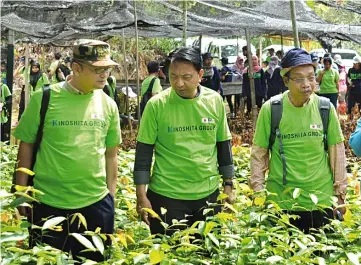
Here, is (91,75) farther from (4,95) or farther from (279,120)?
(4,95)

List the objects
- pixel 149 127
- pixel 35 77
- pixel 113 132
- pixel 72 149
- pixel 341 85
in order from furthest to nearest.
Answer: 1. pixel 341 85
2. pixel 35 77
3. pixel 149 127
4. pixel 113 132
5. pixel 72 149

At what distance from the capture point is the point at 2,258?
2479 millimetres

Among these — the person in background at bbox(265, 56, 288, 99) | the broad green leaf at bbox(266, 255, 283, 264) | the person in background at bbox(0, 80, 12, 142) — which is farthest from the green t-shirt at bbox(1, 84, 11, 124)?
the person in background at bbox(265, 56, 288, 99)

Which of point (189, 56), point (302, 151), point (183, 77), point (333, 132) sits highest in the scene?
point (189, 56)

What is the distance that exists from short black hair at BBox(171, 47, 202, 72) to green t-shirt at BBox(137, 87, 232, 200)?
0.63 ft

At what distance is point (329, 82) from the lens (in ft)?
49.3

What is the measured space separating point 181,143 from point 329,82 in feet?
38.0

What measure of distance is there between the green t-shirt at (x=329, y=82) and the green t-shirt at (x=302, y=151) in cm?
1111

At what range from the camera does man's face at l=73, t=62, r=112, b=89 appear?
143 inches

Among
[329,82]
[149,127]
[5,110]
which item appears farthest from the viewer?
[329,82]

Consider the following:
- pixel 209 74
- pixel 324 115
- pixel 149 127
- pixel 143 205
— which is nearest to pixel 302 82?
pixel 324 115

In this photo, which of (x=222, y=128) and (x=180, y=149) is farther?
(x=222, y=128)

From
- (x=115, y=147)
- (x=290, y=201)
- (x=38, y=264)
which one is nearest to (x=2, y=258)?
(x=38, y=264)

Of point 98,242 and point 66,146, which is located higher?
point 66,146
